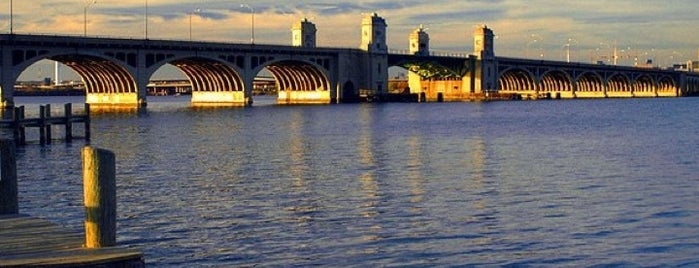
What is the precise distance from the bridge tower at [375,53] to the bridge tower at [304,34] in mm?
9249

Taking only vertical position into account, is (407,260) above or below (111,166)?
below

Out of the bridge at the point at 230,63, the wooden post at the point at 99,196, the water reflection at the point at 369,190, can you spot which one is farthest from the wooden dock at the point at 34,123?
the bridge at the point at 230,63

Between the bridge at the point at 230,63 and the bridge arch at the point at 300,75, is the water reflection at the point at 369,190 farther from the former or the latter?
the bridge arch at the point at 300,75

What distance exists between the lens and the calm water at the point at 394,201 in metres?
21.4

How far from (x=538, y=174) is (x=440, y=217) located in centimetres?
1247

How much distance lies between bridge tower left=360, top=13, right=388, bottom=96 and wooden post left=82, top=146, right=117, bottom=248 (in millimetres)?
160175

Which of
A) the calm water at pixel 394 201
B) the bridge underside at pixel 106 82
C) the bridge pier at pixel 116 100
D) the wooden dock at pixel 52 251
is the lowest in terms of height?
the calm water at pixel 394 201

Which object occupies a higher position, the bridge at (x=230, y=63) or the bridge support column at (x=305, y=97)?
the bridge at (x=230, y=63)

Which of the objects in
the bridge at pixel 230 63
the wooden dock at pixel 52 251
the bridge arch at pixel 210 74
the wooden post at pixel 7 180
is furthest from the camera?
the bridge arch at pixel 210 74

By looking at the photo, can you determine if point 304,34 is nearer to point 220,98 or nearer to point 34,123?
point 220,98

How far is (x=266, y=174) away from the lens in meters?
38.9

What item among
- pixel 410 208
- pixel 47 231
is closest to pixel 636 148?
pixel 410 208

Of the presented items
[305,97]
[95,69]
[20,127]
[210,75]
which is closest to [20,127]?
[20,127]

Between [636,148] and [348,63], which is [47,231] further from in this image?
[348,63]
